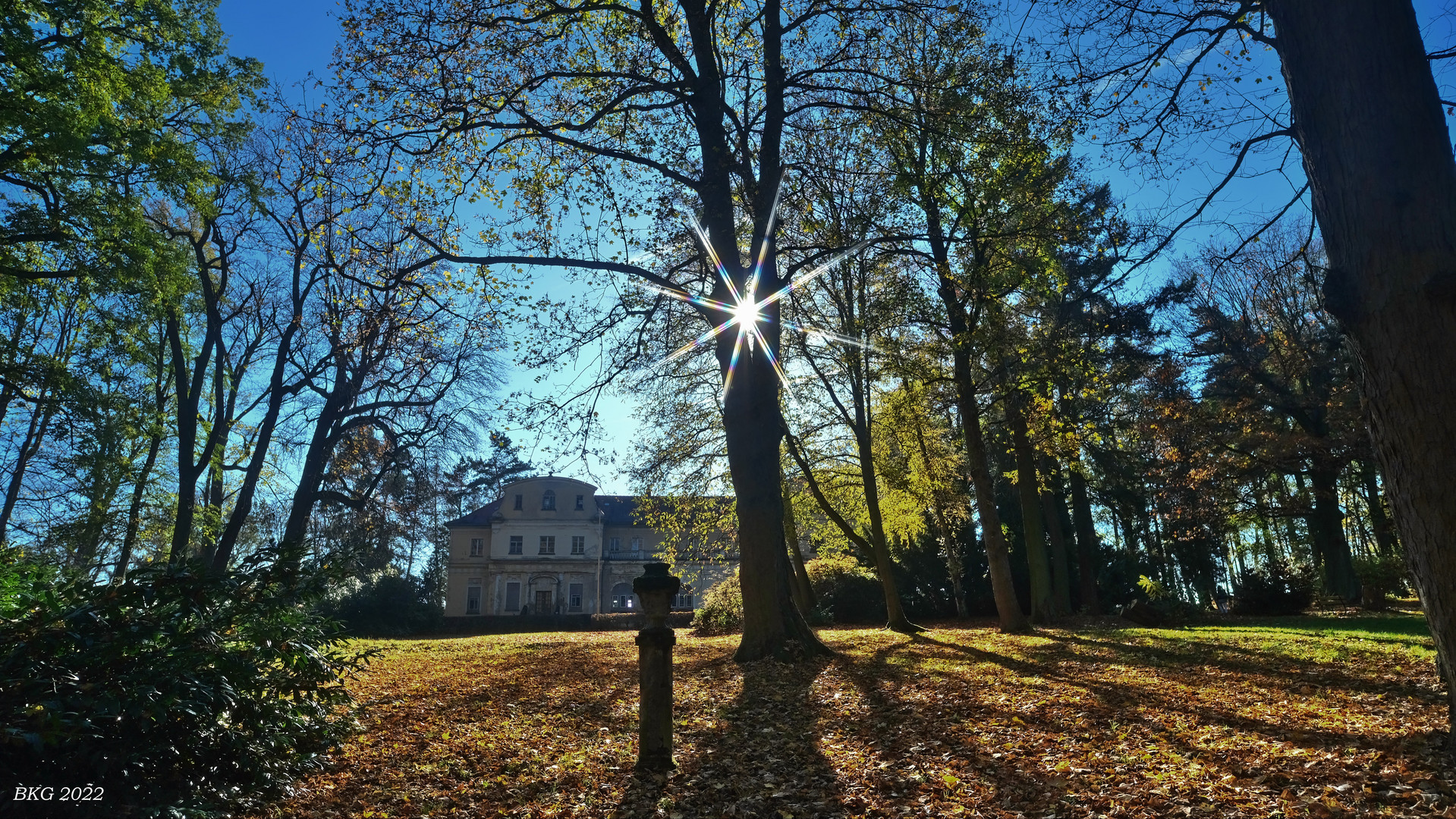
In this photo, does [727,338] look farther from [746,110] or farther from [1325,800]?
[1325,800]

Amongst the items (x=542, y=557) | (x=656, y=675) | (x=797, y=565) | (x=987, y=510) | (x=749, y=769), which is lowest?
(x=749, y=769)

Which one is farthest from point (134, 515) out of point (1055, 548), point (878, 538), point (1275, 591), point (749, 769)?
point (1275, 591)

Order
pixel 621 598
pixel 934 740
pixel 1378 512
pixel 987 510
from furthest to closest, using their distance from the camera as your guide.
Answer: pixel 621 598 < pixel 1378 512 < pixel 987 510 < pixel 934 740

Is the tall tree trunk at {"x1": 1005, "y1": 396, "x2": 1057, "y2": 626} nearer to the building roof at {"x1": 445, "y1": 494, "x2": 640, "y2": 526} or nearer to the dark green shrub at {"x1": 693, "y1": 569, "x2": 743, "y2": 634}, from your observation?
the dark green shrub at {"x1": 693, "y1": 569, "x2": 743, "y2": 634}

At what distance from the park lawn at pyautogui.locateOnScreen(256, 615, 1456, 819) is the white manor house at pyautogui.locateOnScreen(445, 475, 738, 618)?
37030 millimetres

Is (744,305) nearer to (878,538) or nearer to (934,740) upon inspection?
(934,740)

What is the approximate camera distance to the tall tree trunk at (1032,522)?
18391mm

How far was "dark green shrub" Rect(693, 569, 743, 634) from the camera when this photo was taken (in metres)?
19.2

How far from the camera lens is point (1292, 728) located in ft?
18.1

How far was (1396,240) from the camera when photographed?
4.27 meters

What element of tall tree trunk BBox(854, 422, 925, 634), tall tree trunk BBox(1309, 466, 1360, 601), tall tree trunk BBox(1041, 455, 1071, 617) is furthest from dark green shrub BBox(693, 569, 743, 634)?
tall tree trunk BBox(1309, 466, 1360, 601)

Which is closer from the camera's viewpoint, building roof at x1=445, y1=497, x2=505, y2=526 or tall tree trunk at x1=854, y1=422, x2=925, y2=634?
tall tree trunk at x1=854, y1=422, x2=925, y2=634

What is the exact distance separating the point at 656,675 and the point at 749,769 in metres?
0.93

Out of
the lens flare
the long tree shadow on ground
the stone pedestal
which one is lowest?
the long tree shadow on ground
